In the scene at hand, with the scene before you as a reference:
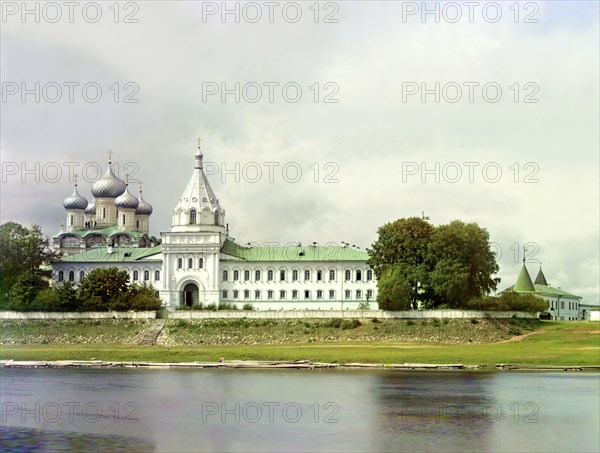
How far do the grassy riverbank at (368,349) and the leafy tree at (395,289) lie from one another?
249 cm

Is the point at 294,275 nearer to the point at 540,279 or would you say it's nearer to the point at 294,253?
the point at 294,253

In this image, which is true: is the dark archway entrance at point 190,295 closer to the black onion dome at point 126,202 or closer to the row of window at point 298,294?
the row of window at point 298,294

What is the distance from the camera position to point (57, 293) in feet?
342

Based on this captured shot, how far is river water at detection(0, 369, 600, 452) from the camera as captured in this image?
40562 mm

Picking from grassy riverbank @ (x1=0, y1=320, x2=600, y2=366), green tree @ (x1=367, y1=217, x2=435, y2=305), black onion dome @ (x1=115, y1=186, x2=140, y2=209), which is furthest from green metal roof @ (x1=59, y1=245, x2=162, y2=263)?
green tree @ (x1=367, y1=217, x2=435, y2=305)

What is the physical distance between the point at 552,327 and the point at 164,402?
5416 centimetres

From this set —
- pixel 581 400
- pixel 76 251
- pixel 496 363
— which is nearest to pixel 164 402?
pixel 581 400

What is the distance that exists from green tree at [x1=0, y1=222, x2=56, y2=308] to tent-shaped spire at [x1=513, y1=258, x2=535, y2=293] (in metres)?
53.2

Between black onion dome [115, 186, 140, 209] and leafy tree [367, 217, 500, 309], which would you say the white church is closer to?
leafy tree [367, 217, 500, 309]

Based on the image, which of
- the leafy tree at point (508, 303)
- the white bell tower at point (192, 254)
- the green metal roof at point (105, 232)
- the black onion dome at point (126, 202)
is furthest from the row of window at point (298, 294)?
the black onion dome at point (126, 202)

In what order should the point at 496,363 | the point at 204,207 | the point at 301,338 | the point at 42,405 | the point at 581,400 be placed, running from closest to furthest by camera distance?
the point at 42,405
the point at 581,400
the point at 496,363
the point at 301,338
the point at 204,207

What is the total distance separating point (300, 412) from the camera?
4862cm

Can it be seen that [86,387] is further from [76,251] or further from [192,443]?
[76,251]

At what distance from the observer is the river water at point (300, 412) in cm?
4056
